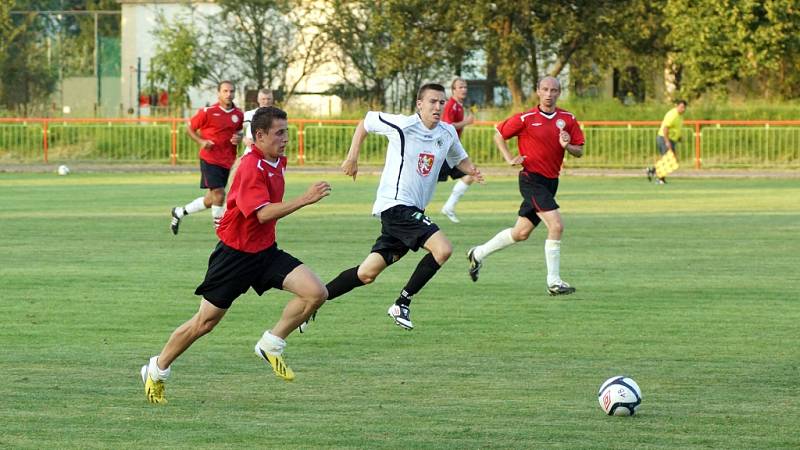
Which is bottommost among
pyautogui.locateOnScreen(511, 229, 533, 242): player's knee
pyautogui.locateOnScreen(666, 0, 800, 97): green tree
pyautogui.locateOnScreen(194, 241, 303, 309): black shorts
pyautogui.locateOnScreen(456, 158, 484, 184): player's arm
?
pyautogui.locateOnScreen(511, 229, 533, 242): player's knee

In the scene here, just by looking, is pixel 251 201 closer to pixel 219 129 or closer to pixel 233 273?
pixel 233 273

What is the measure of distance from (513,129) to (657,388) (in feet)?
21.4

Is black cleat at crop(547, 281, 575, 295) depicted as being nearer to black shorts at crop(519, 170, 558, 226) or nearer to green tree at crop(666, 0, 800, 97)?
black shorts at crop(519, 170, 558, 226)

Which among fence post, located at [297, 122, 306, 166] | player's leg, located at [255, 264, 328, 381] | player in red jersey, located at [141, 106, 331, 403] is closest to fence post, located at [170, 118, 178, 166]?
fence post, located at [297, 122, 306, 166]

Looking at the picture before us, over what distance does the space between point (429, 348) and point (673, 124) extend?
86.3ft

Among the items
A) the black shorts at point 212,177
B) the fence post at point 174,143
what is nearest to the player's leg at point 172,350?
the black shorts at point 212,177

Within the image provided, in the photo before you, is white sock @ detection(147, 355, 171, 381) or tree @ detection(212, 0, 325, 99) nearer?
white sock @ detection(147, 355, 171, 381)

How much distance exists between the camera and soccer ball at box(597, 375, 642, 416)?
8086 mm

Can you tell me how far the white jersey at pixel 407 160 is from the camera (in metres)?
12.2

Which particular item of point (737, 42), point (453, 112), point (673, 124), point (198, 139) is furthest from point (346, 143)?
point (198, 139)

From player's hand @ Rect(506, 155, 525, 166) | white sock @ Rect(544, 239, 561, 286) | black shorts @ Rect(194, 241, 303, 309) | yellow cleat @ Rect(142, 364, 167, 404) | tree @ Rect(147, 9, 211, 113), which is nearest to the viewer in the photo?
yellow cleat @ Rect(142, 364, 167, 404)

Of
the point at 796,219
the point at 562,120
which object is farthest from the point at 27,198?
the point at 562,120

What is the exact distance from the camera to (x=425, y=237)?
39.1ft

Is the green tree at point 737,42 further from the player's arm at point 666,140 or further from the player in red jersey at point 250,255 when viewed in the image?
the player in red jersey at point 250,255
